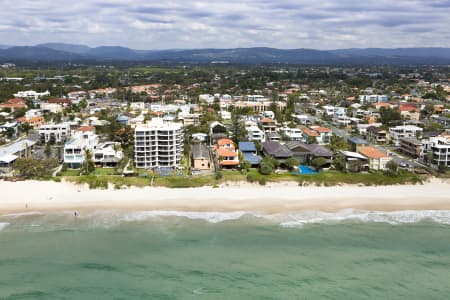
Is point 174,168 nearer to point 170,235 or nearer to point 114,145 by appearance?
point 114,145

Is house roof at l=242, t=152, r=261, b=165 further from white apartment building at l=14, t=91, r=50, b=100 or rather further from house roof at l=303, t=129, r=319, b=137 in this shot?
white apartment building at l=14, t=91, r=50, b=100

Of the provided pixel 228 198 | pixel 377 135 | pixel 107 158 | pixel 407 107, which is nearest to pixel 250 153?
pixel 228 198

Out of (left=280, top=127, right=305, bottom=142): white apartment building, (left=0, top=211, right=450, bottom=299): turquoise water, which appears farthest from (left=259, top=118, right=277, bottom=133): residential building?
(left=0, top=211, right=450, bottom=299): turquoise water

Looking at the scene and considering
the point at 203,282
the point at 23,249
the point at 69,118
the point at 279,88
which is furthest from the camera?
the point at 279,88

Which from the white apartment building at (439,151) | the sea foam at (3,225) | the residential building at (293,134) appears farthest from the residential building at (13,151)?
the white apartment building at (439,151)

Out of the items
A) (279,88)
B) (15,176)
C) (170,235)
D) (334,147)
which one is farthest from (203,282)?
(279,88)

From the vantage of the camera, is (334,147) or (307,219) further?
(334,147)
